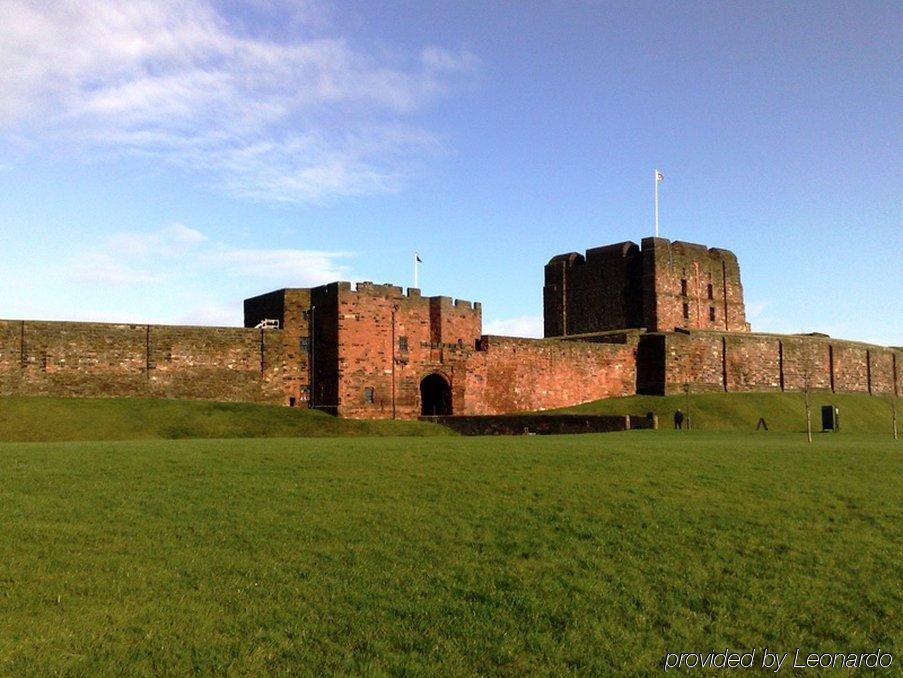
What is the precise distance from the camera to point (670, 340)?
55.1m

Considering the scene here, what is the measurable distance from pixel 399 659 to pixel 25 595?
4.66 metres

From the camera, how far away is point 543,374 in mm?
49719

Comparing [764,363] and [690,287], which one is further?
[690,287]

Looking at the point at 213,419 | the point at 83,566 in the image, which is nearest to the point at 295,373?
the point at 213,419

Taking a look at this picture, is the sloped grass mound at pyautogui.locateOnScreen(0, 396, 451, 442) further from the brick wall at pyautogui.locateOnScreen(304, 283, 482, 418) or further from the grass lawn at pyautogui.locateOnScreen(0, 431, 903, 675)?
the grass lawn at pyautogui.locateOnScreen(0, 431, 903, 675)

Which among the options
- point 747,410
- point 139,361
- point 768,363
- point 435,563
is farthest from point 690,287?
point 435,563

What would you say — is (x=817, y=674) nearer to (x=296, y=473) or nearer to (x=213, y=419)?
(x=296, y=473)

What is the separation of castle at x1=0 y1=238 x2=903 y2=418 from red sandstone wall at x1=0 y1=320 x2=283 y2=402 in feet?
0.16

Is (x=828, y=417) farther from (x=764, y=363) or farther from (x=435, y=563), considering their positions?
(x=435, y=563)

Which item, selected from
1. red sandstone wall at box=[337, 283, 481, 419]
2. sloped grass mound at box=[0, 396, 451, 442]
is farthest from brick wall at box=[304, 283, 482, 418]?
sloped grass mound at box=[0, 396, 451, 442]

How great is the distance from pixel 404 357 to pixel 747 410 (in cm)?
2194

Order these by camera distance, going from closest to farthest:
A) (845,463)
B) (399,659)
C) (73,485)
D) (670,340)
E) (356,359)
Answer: (399,659) < (73,485) < (845,463) < (356,359) < (670,340)

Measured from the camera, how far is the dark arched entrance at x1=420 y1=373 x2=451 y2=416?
45062 millimetres

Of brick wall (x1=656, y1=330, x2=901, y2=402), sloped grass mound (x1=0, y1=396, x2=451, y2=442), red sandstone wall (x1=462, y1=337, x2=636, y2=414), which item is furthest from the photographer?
brick wall (x1=656, y1=330, x2=901, y2=402)
